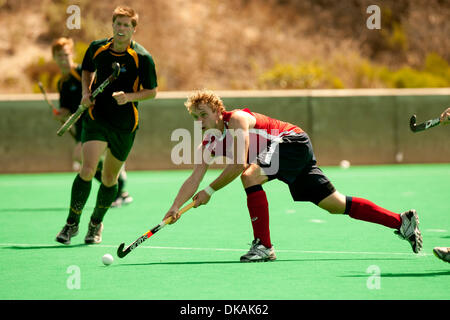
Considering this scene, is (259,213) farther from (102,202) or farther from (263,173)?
(102,202)

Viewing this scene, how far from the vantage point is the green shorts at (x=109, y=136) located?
642cm

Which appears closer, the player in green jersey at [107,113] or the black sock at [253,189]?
the black sock at [253,189]

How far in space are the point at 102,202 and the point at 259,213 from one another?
1.61m

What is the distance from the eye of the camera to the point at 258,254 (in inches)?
217

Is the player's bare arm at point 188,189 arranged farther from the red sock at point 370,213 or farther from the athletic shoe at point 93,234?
the athletic shoe at point 93,234

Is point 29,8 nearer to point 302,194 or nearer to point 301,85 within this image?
point 301,85

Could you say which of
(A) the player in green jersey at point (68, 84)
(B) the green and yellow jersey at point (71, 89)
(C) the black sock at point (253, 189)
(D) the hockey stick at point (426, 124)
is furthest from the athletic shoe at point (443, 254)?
(B) the green and yellow jersey at point (71, 89)

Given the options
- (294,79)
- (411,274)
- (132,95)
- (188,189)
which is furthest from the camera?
(294,79)

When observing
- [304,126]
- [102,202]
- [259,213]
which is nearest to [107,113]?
[102,202]

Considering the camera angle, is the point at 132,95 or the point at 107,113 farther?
the point at 107,113

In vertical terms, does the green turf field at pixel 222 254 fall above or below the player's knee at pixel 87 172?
below

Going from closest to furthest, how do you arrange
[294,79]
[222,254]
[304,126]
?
[222,254] < [304,126] < [294,79]

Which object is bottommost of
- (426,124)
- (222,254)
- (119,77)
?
(222,254)

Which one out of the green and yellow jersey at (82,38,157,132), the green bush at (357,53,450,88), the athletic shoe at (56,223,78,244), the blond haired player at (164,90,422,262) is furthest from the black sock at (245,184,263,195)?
the green bush at (357,53,450,88)
